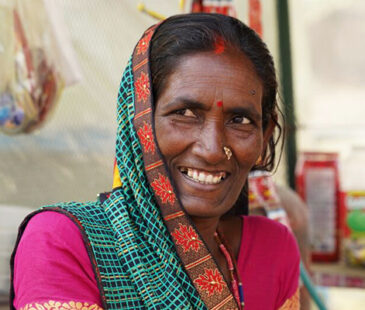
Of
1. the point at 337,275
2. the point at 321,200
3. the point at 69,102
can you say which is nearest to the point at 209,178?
the point at 69,102

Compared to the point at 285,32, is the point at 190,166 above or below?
below

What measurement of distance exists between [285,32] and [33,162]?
352 cm

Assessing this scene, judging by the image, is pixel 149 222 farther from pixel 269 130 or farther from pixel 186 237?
pixel 269 130

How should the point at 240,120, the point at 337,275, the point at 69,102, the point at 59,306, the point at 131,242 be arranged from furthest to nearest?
the point at 337,275 < the point at 69,102 < the point at 240,120 < the point at 131,242 < the point at 59,306

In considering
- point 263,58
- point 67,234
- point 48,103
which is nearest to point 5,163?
point 48,103

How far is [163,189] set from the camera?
1423 millimetres

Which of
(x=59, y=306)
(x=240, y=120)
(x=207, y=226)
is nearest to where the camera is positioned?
(x=59, y=306)

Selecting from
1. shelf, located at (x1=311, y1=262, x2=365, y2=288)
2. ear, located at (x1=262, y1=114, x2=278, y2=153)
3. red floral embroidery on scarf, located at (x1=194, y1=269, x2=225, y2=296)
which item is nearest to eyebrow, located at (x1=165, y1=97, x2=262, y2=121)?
ear, located at (x1=262, y1=114, x2=278, y2=153)

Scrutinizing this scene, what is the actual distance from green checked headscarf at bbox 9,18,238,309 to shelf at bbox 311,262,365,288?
11.9 ft

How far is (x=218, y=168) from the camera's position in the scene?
1.45 meters

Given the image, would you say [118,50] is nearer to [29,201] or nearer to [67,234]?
[29,201]

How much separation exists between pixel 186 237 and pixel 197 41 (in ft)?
1.43

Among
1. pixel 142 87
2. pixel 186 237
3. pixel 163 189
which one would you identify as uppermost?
pixel 142 87

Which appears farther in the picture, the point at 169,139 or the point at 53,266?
the point at 169,139
